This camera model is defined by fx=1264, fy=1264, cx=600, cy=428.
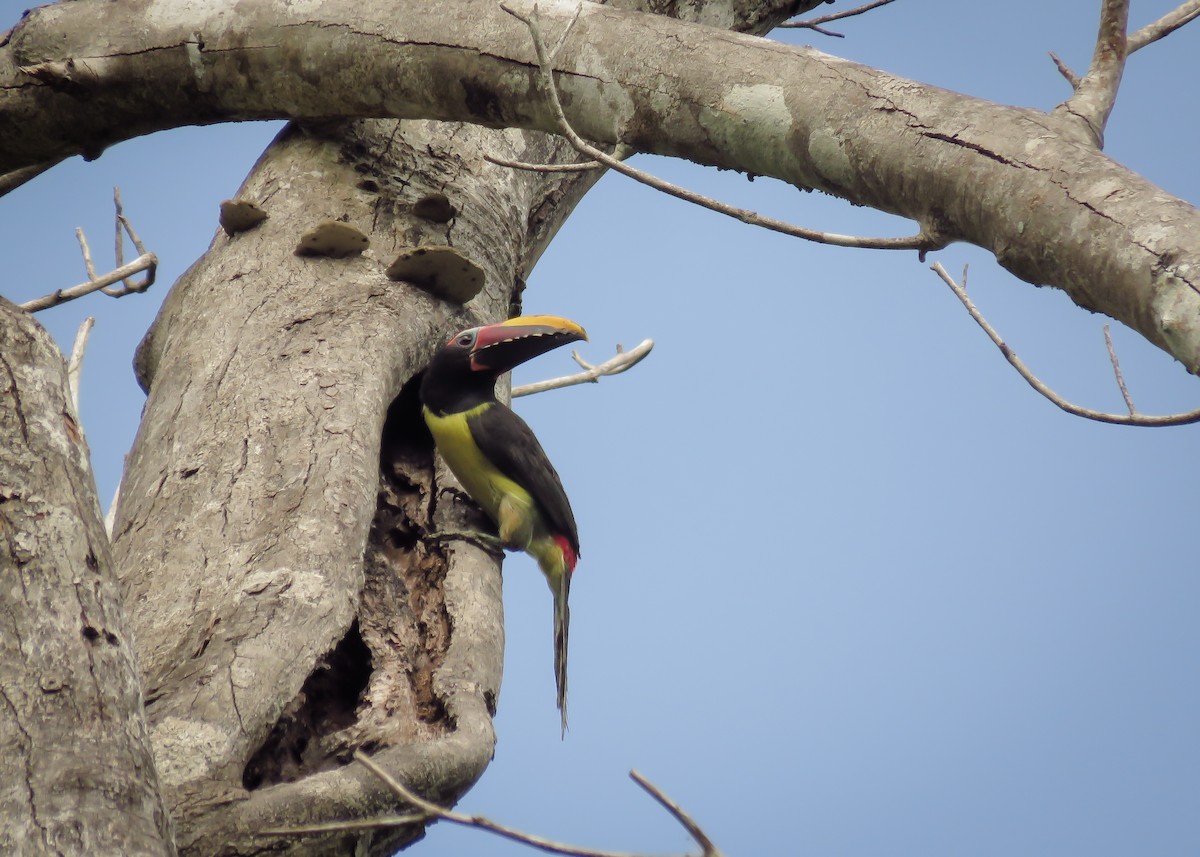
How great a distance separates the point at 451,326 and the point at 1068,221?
2.13 meters

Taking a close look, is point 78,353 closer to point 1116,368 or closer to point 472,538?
point 472,538

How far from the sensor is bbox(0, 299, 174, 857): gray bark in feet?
4.84

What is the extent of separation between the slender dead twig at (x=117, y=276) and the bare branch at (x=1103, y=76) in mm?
2232

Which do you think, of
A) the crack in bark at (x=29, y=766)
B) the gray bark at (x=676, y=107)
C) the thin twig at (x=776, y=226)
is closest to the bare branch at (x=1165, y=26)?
the gray bark at (x=676, y=107)

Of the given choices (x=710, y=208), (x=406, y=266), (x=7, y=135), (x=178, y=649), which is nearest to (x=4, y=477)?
(x=178, y=649)

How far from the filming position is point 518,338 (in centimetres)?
411

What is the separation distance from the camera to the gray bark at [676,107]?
205 centimetres

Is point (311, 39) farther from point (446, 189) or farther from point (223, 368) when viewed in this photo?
point (223, 368)

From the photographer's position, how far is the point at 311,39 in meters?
3.58

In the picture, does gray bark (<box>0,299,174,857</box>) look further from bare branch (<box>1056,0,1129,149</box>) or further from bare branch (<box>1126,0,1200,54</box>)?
bare branch (<box>1126,0,1200,54</box>)

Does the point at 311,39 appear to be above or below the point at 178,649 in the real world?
above

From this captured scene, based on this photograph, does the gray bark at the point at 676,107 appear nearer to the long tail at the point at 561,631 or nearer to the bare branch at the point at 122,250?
the bare branch at the point at 122,250

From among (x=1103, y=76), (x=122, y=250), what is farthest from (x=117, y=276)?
(x=1103, y=76)

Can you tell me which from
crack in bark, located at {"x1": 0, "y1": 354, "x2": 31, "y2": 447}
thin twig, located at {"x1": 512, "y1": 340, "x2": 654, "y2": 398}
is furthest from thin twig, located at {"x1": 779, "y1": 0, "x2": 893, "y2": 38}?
crack in bark, located at {"x1": 0, "y1": 354, "x2": 31, "y2": 447}
